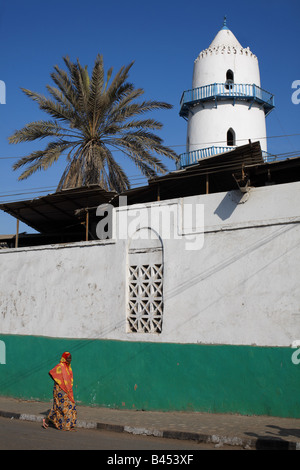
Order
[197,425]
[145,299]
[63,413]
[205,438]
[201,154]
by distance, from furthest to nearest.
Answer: [201,154], [145,299], [63,413], [197,425], [205,438]

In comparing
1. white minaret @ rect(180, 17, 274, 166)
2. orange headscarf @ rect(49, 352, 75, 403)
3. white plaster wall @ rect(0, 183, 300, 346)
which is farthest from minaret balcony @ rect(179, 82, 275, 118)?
orange headscarf @ rect(49, 352, 75, 403)

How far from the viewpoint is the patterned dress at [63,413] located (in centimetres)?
920

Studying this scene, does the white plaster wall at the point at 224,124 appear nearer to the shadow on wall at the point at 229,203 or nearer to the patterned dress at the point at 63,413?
the shadow on wall at the point at 229,203

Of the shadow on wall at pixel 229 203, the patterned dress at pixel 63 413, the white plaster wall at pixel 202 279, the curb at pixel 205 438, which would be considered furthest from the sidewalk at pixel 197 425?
the shadow on wall at pixel 229 203

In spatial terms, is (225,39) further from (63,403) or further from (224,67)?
(63,403)

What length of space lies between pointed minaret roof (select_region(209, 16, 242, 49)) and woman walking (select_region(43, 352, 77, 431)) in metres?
14.9

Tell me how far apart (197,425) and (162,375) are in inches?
78.4

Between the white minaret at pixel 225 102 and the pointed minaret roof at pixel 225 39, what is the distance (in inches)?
1.5

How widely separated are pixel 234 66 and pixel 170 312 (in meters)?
12.2

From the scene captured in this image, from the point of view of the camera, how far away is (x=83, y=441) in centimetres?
790

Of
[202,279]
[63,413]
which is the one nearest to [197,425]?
[63,413]

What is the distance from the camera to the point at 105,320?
39.5 feet

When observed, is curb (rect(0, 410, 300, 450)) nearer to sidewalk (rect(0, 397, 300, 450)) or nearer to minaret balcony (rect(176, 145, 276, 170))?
sidewalk (rect(0, 397, 300, 450))

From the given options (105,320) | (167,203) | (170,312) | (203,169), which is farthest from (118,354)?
(203,169)
